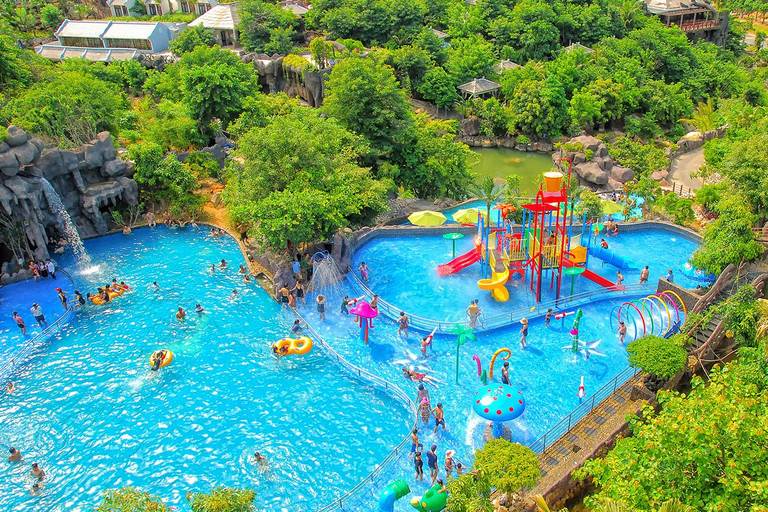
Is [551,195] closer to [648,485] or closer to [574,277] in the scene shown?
[574,277]

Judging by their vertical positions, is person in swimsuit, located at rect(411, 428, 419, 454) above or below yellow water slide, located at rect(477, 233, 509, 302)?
below

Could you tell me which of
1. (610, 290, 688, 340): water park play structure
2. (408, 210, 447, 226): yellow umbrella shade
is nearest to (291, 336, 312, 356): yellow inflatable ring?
(408, 210, 447, 226): yellow umbrella shade

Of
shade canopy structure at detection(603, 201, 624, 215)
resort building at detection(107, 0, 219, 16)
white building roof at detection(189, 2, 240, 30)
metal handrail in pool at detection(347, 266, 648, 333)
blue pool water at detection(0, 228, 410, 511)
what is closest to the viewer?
blue pool water at detection(0, 228, 410, 511)

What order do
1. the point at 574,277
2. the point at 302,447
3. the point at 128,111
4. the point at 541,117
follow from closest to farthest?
the point at 302,447, the point at 574,277, the point at 128,111, the point at 541,117

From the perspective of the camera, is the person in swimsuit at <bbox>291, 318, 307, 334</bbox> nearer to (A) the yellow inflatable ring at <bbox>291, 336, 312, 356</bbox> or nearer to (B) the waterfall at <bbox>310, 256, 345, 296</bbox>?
(A) the yellow inflatable ring at <bbox>291, 336, 312, 356</bbox>

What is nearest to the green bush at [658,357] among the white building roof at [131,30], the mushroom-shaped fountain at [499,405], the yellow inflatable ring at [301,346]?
the mushroom-shaped fountain at [499,405]

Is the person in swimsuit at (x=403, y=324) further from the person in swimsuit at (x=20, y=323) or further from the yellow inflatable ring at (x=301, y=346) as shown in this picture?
the person in swimsuit at (x=20, y=323)

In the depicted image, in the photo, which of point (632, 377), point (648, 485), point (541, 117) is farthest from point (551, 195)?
point (541, 117)
